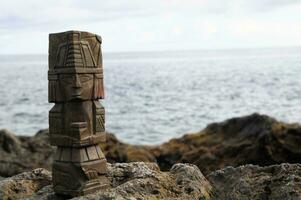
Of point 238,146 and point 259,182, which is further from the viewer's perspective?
point 238,146

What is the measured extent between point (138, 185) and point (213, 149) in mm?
8559

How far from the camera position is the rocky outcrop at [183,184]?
21.0 feet

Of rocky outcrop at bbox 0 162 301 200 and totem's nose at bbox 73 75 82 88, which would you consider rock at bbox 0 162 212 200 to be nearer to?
rocky outcrop at bbox 0 162 301 200

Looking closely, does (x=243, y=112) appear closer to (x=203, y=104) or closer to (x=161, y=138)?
(x=203, y=104)

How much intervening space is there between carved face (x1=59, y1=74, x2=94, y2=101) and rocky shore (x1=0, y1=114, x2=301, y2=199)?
126 centimetres

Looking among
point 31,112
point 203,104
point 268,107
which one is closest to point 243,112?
point 268,107

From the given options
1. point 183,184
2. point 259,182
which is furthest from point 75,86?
point 259,182

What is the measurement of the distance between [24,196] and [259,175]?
3.25 metres

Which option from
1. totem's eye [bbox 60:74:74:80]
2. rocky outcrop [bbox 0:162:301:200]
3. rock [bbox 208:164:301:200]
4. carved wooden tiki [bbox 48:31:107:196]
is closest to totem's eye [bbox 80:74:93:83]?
carved wooden tiki [bbox 48:31:107:196]

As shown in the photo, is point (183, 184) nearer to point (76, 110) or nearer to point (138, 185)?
point (138, 185)

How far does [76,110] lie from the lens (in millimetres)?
6840

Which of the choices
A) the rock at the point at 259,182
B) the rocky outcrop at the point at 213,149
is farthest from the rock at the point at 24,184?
the rocky outcrop at the point at 213,149

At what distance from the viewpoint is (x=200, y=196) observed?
6746 millimetres

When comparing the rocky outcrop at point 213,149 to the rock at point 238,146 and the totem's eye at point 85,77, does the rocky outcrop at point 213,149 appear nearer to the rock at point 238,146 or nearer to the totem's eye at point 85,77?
the rock at point 238,146
